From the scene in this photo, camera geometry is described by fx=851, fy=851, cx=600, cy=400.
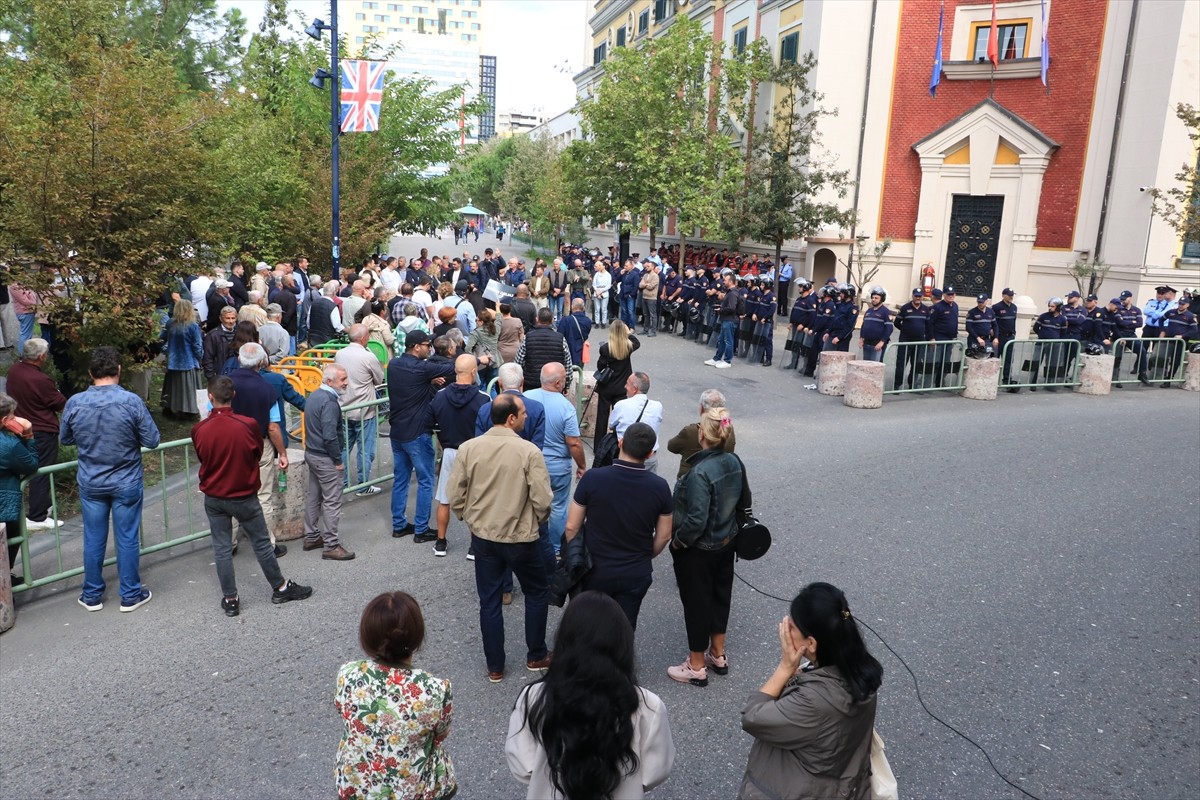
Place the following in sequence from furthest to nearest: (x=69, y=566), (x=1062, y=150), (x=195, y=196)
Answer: (x=1062, y=150) < (x=195, y=196) < (x=69, y=566)

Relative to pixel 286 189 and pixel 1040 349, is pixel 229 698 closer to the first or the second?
pixel 1040 349

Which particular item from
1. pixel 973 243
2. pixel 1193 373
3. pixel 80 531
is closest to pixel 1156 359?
pixel 1193 373

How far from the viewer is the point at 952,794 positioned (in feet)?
14.9

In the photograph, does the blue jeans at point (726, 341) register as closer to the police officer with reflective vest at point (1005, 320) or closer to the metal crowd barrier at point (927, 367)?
the metal crowd barrier at point (927, 367)

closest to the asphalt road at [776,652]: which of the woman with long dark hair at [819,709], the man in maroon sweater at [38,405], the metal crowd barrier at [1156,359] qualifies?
the man in maroon sweater at [38,405]

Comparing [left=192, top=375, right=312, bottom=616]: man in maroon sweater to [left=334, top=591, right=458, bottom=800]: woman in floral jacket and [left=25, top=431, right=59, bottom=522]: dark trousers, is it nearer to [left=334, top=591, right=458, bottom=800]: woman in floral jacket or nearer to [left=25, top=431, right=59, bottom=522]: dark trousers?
[left=25, top=431, right=59, bottom=522]: dark trousers

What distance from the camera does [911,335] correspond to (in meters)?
15.1

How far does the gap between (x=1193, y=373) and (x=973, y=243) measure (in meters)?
10.5

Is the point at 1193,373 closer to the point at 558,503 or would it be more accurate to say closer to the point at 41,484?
the point at 558,503

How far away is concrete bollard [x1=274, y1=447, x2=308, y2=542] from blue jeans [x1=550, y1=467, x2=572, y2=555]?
7.85ft

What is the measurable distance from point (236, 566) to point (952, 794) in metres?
5.68

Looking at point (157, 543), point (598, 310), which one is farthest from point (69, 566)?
point (598, 310)

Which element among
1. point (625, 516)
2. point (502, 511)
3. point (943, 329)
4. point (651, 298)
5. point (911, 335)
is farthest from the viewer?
point (651, 298)

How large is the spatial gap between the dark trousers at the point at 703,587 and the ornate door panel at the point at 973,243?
23434 millimetres
